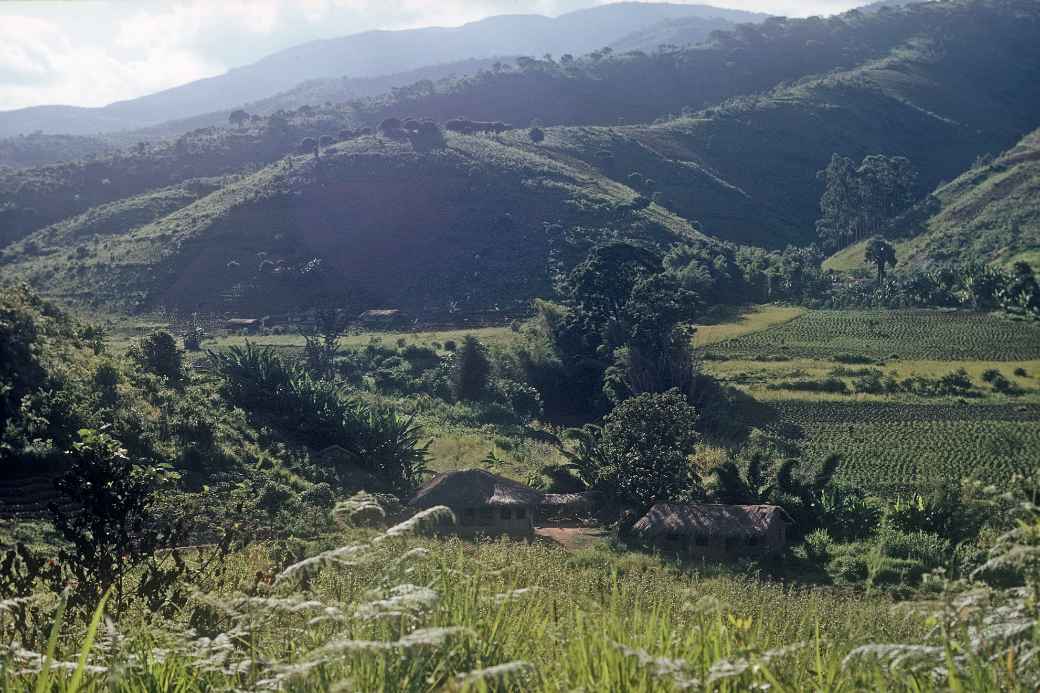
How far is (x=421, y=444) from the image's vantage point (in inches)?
1305

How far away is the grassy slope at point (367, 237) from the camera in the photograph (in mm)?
69688

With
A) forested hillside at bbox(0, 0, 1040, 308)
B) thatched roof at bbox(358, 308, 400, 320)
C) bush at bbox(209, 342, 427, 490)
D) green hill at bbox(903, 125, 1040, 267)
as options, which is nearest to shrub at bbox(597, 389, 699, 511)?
bush at bbox(209, 342, 427, 490)

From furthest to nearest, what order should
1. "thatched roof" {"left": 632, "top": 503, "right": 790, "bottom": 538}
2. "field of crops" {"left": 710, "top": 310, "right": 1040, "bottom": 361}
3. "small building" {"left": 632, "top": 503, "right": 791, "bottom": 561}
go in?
"field of crops" {"left": 710, "top": 310, "right": 1040, "bottom": 361}
"thatched roof" {"left": 632, "top": 503, "right": 790, "bottom": 538}
"small building" {"left": 632, "top": 503, "right": 791, "bottom": 561}

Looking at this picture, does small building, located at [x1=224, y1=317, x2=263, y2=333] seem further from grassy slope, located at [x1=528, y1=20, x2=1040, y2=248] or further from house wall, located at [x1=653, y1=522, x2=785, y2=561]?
grassy slope, located at [x1=528, y1=20, x2=1040, y2=248]

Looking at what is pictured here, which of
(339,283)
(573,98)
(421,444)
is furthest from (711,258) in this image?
(573,98)

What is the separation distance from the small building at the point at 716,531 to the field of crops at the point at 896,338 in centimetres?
3128

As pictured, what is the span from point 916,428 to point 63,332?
31.0 meters

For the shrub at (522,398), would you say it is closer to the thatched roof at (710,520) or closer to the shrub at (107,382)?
the thatched roof at (710,520)

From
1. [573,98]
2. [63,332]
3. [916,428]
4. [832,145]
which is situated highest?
[573,98]

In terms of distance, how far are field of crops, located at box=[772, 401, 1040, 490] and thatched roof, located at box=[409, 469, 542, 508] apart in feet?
42.0

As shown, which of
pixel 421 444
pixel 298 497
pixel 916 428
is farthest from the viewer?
pixel 916 428

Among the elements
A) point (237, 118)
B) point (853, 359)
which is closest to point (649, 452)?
point (853, 359)

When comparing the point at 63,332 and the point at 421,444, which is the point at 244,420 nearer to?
the point at 63,332

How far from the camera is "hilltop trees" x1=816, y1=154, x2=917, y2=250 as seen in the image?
98875mm
